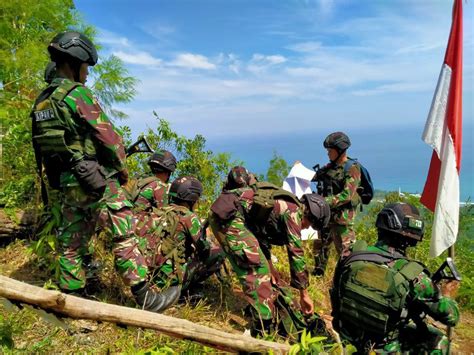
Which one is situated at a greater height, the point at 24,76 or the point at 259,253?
the point at 24,76

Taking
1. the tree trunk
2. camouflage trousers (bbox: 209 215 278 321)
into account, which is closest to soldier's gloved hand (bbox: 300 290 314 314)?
camouflage trousers (bbox: 209 215 278 321)

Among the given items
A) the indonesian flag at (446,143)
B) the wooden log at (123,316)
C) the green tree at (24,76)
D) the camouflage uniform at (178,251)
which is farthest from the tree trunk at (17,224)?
the indonesian flag at (446,143)

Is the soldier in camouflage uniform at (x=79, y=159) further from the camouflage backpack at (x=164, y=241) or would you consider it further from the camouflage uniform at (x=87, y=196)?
the camouflage backpack at (x=164, y=241)

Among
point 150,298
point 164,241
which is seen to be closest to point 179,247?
point 164,241

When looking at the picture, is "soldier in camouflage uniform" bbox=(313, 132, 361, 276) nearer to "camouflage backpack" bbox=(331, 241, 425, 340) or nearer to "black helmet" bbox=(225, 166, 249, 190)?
"black helmet" bbox=(225, 166, 249, 190)

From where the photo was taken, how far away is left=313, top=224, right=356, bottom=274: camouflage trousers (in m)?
5.84

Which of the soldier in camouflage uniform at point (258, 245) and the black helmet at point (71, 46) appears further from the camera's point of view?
the soldier in camouflage uniform at point (258, 245)

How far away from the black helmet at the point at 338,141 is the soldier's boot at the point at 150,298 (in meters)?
3.09

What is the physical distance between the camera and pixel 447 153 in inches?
162

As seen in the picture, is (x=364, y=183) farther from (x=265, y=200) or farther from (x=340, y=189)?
(x=265, y=200)

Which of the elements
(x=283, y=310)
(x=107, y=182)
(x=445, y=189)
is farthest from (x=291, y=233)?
(x=107, y=182)

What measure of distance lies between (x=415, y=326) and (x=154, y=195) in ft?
10.1

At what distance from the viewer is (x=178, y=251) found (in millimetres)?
4633

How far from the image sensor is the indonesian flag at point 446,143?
3932 mm
